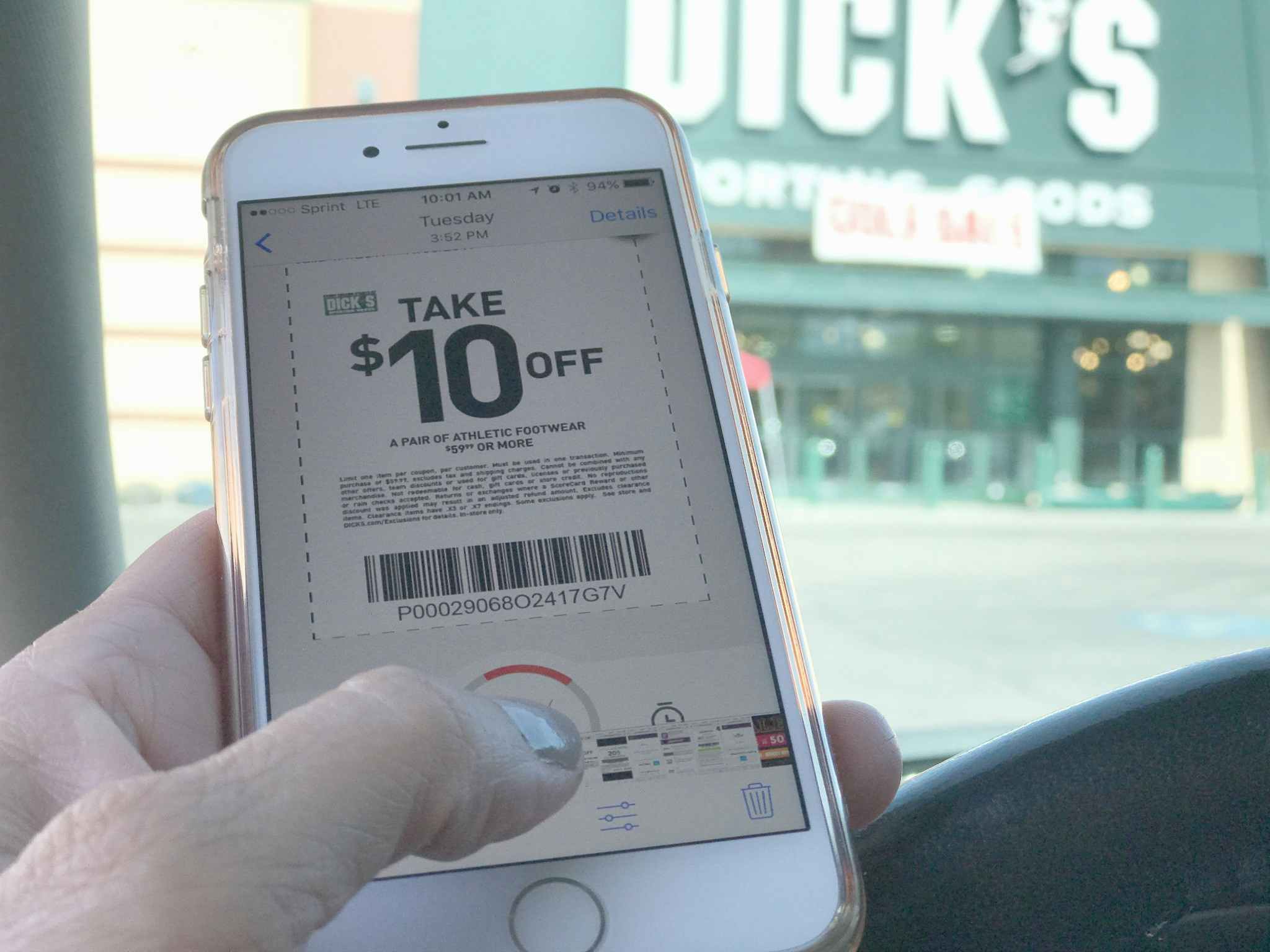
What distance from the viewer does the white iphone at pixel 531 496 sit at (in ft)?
1.87

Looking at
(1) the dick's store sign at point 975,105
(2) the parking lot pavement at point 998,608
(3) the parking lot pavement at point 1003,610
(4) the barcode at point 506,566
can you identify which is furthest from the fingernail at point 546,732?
(1) the dick's store sign at point 975,105

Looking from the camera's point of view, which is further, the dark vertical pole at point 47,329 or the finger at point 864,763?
the dark vertical pole at point 47,329

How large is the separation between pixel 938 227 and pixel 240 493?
29.4 feet

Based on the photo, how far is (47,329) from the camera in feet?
2.86

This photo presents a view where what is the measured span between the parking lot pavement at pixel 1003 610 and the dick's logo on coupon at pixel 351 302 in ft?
1.42

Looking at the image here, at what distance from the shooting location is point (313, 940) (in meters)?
0.50

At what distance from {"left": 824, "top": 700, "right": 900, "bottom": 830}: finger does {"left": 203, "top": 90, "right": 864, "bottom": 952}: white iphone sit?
0.03 m

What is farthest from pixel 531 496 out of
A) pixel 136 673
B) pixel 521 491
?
pixel 136 673

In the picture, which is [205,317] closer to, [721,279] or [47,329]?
[47,329]

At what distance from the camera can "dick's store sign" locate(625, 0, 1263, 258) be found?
7344 mm

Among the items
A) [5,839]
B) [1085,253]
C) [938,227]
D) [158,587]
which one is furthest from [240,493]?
[1085,253]

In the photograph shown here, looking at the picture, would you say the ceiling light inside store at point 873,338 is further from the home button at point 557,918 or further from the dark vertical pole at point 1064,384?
the home button at point 557,918

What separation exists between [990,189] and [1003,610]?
509 cm

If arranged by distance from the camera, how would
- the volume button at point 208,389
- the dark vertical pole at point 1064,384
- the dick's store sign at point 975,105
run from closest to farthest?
1. the volume button at point 208,389
2. the dick's store sign at point 975,105
3. the dark vertical pole at point 1064,384
